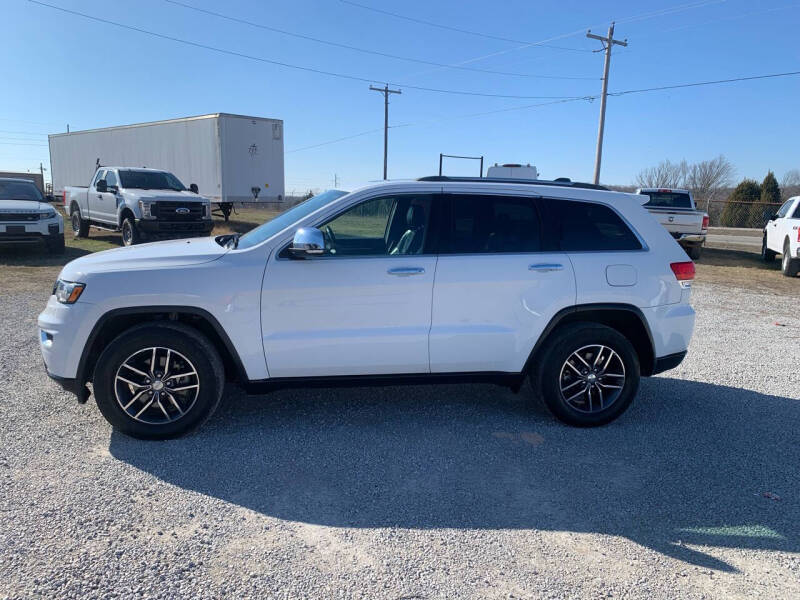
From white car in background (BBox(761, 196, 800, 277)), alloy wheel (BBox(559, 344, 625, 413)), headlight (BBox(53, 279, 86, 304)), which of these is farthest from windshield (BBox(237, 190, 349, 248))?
white car in background (BBox(761, 196, 800, 277))

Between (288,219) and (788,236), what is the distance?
525 inches

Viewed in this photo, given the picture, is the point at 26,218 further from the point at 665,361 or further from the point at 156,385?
the point at 665,361

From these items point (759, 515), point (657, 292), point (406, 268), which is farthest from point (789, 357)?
point (406, 268)

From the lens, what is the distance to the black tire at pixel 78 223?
17.2 meters

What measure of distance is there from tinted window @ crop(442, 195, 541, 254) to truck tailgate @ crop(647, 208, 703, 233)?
40.2ft

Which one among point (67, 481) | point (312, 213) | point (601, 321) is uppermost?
point (312, 213)

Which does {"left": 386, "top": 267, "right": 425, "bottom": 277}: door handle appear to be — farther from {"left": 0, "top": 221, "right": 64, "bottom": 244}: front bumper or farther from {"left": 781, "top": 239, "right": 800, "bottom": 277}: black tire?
{"left": 781, "top": 239, "right": 800, "bottom": 277}: black tire

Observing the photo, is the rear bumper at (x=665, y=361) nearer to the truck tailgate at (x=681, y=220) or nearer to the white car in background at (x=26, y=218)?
the truck tailgate at (x=681, y=220)

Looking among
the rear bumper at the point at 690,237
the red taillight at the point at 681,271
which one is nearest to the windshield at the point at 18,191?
the red taillight at the point at 681,271

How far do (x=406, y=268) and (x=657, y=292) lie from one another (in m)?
1.95

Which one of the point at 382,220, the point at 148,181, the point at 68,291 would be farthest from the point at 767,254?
the point at 68,291

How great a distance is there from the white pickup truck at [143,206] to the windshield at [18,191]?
1.67 meters

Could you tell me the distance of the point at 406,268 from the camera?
4.14 metres

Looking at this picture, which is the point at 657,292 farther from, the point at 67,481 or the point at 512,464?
the point at 67,481
